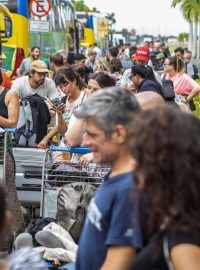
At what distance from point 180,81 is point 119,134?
10.8 meters

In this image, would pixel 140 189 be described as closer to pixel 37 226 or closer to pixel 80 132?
pixel 37 226

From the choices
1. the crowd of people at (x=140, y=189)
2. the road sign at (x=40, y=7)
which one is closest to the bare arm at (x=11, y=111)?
the crowd of people at (x=140, y=189)

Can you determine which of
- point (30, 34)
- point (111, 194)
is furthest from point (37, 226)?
point (30, 34)

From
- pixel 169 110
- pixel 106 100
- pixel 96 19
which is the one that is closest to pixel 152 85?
pixel 106 100

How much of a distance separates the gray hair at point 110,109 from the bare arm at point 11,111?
5.16 metres

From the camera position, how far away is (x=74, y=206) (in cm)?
673

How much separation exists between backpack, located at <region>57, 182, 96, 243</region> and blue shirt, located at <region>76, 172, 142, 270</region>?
9.06ft

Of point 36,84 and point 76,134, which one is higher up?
point 76,134

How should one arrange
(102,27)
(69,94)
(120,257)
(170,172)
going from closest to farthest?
(170,172) → (120,257) → (69,94) → (102,27)

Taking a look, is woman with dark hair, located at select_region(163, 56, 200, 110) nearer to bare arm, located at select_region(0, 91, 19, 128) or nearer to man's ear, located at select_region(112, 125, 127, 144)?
bare arm, located at select_region(0, 91, 19, 128)

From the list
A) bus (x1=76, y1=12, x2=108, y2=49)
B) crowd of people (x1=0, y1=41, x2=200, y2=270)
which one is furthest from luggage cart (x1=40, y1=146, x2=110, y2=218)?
bus (x1=76, y1=12, x2=108, y2=49)

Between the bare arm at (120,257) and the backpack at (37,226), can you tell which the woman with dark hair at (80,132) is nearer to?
the backpack at (37,226)

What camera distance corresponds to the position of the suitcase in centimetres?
855

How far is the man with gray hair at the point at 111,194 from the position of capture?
3660 millimetres
